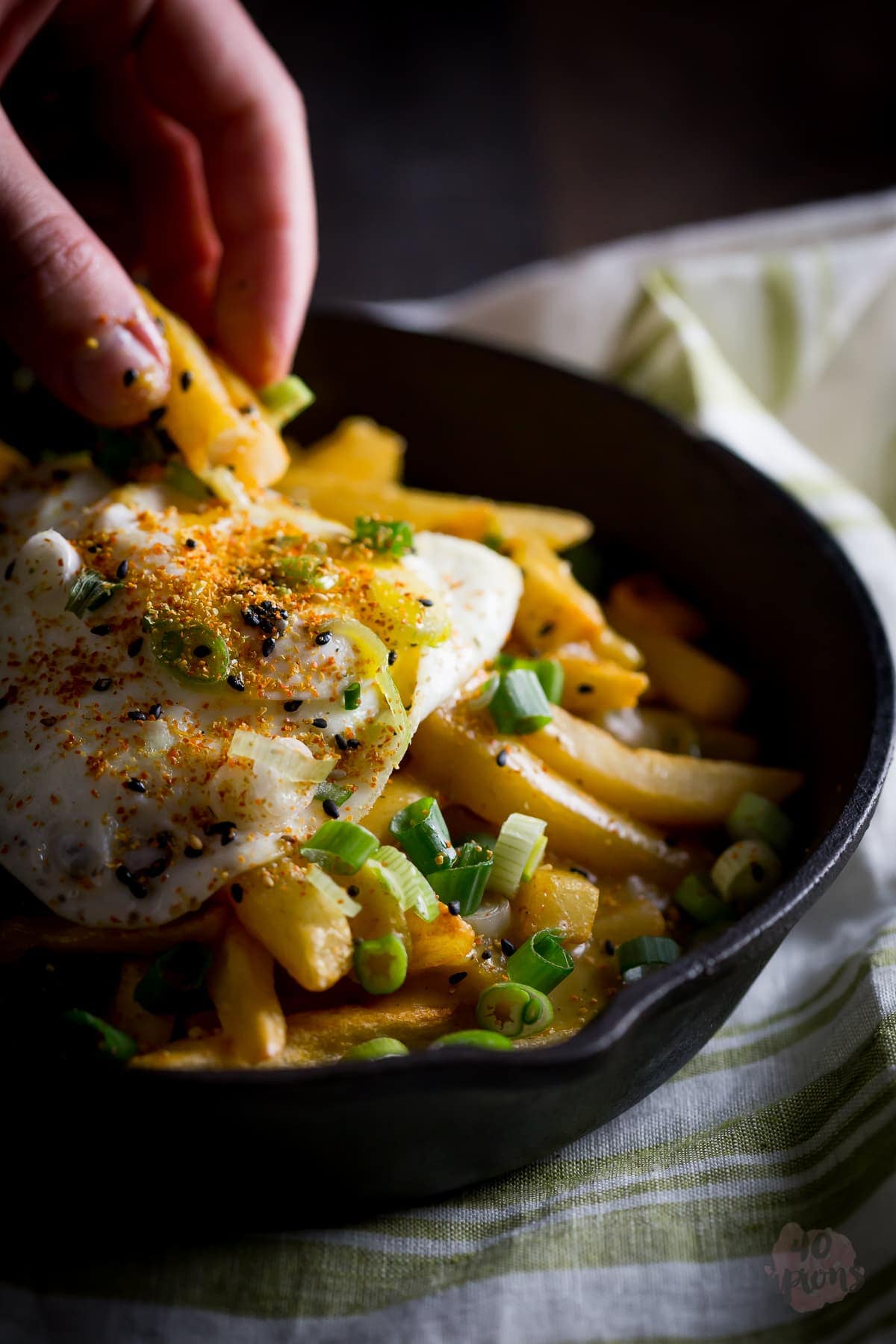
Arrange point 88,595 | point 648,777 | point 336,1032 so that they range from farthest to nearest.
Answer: point 648,777, point 88,595, point 336,1032

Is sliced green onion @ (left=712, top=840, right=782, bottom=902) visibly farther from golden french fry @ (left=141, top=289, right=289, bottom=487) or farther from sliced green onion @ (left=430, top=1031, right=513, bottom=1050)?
golden french fry @ (left=141, top=289, right=289, bottom=487)

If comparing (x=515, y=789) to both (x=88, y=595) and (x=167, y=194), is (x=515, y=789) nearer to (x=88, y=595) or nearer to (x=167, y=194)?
(x=88, y=595)

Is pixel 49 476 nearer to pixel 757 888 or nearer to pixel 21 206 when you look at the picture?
pixel 21 206

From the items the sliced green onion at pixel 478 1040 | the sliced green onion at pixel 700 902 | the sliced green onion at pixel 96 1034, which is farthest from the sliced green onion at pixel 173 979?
the sliced green onion at pixel 700 902

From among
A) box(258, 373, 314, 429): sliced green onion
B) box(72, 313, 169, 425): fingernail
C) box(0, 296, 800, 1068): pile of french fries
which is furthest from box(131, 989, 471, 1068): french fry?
box(258, 373, 314, 429): sliced green onion

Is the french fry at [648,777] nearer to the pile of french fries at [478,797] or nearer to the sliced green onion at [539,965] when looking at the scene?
the pile of french fries at [478,797]

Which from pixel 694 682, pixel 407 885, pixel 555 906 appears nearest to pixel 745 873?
pixel 555 906
